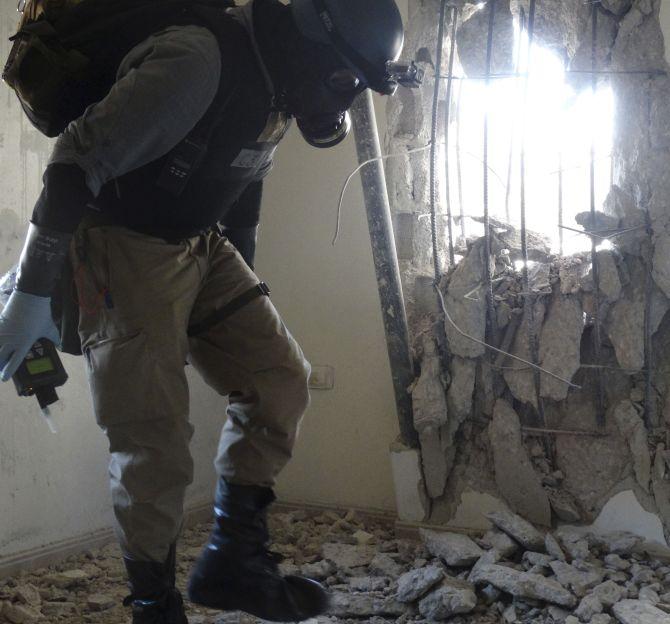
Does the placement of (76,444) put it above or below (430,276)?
below

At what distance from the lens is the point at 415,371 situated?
2.31 metres

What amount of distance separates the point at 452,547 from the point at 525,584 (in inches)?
11.6

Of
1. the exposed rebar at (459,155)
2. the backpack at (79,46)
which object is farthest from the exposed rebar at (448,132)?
the backpack at (79,46)

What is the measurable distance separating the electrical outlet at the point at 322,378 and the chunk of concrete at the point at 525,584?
889mm

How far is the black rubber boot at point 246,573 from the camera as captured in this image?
1.42 meters

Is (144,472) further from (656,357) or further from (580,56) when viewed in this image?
(580,56)

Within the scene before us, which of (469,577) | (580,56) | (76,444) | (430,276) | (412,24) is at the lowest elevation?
(469,577)

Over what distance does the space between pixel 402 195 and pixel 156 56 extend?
118 centimetres

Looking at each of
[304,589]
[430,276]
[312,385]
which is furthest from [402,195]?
[304,589]

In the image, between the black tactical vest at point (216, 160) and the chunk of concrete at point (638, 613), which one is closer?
the black tactical vest at point (216, 160)

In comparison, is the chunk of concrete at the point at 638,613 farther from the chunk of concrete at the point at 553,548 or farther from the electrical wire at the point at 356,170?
the electrical wire at the point at 356,170

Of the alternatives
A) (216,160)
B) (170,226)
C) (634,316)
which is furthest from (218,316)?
(634,316)

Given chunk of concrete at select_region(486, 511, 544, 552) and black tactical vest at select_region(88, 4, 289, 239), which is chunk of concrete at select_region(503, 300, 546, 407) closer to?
chunk of concrete at select_region(486, 511, 544, 552)

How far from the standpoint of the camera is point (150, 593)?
139cm
